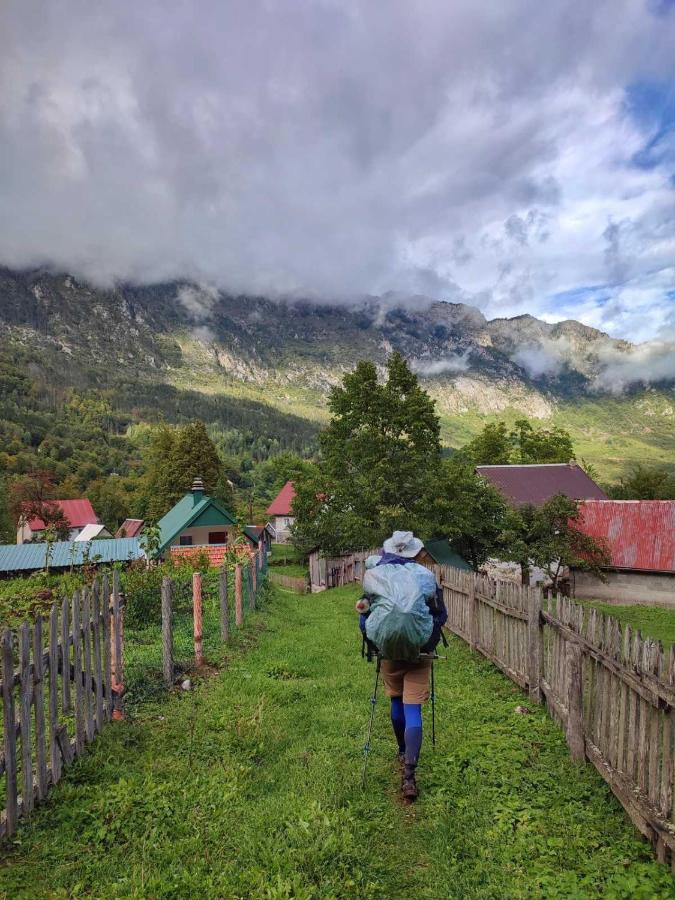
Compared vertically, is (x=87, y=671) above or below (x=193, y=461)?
above

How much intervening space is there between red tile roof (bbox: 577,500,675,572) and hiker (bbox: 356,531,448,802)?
1065 inches

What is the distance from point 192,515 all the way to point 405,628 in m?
30.4

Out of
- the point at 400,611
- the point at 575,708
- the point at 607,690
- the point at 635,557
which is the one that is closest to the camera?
the point at 400,611

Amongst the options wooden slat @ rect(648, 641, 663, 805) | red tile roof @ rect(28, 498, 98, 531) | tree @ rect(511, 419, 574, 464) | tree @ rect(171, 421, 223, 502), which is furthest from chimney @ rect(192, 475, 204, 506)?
red tile roof @ rect(28, 498, 98, 531)

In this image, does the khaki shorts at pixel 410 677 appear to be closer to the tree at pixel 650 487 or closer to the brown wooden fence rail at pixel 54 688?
the brown wooden fence rail at pixel 54 688

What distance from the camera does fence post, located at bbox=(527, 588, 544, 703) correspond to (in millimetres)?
7520

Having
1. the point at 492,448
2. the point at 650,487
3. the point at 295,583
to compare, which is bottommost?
the point at 295,583

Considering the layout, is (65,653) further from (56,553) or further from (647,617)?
(56,553)

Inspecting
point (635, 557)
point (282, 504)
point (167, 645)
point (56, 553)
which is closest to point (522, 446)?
point (635, 557)

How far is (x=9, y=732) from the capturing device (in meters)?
4.27

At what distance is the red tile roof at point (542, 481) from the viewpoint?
40.1 meters

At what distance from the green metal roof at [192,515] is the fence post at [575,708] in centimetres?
2910

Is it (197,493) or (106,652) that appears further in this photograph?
(197,493)

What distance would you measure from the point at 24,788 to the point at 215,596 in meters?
11.4
